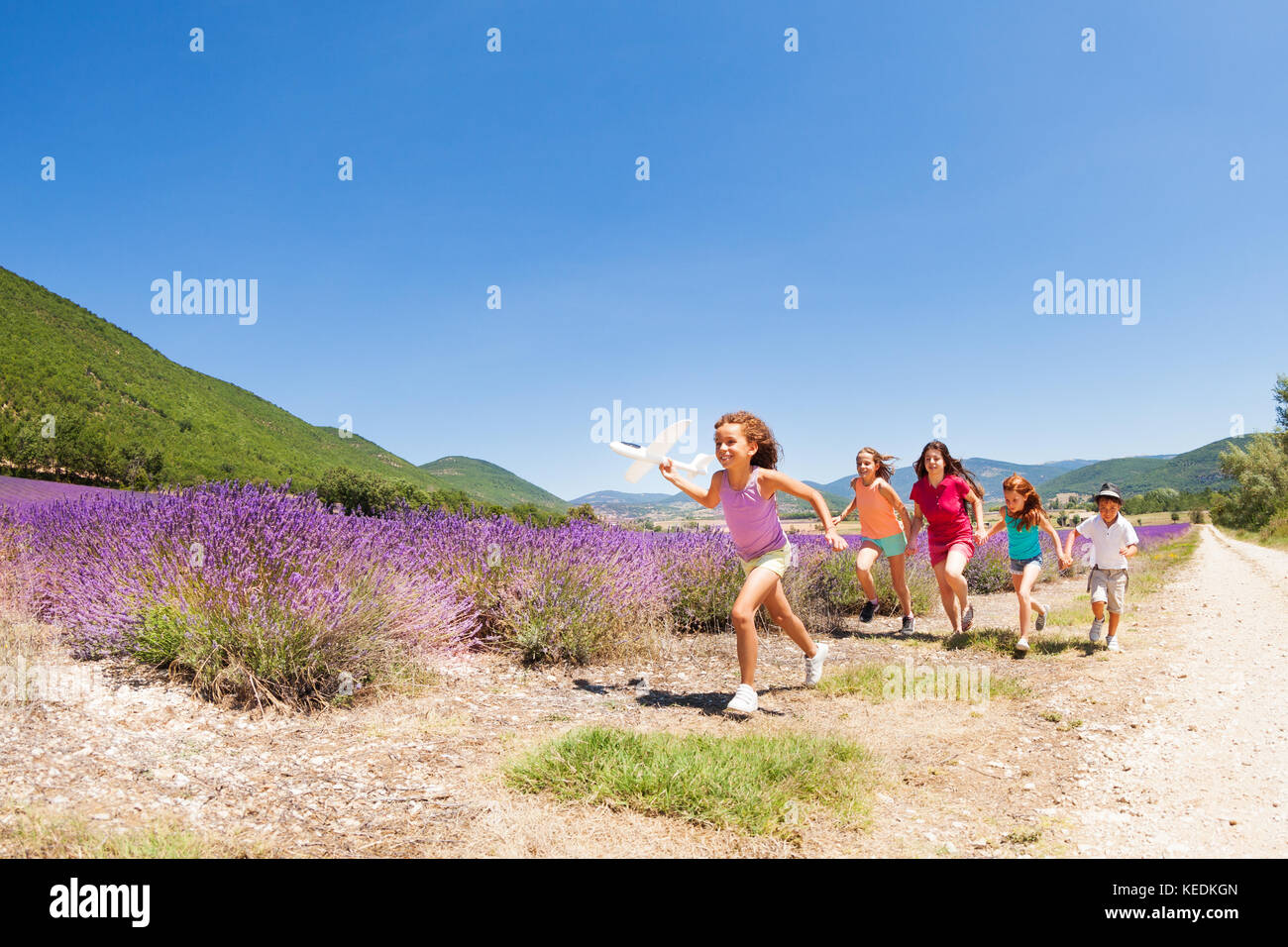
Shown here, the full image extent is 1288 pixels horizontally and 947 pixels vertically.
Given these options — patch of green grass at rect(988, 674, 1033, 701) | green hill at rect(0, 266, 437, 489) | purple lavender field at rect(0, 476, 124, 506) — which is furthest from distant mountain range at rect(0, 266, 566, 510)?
patch of green grass at rect(988, 674, 1033, 701)

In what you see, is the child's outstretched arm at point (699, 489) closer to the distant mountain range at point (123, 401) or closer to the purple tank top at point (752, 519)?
the purple tank top at point (752, 519)

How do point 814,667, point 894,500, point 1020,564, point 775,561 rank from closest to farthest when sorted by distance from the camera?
point 775,561
point 814,667
point 1020,564
point 894,500

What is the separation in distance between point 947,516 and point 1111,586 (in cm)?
159

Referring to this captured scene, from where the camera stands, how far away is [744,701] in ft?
13.9

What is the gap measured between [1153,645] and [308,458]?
9382 cm

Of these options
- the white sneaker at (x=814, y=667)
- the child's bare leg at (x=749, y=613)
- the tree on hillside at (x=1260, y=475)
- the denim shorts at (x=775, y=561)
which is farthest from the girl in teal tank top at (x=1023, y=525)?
the tree on hillside at (x=1260, y=475)

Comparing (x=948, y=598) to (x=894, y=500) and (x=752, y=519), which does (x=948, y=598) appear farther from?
(x=752, y=519)

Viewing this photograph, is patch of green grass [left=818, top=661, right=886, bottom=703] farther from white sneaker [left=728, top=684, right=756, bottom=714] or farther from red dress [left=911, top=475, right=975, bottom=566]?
red dress [left=911, top=475, right=975, bottom=566]

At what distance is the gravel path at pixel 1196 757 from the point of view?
2656 mm

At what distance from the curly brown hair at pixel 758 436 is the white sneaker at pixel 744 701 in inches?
61.3

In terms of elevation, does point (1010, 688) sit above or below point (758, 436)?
below

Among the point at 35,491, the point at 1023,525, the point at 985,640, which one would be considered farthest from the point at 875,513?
the point at 35,491

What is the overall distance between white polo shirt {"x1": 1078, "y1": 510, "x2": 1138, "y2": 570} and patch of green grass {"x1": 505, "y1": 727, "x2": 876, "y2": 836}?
4673mm

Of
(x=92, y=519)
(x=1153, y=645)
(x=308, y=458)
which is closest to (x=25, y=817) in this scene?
(x=92, y=519)
